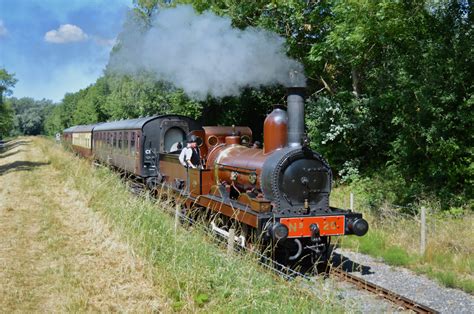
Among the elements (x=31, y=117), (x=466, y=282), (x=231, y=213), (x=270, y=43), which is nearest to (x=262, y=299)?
(x=231, y=213)

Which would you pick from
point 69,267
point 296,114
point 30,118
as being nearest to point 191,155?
point 296,114

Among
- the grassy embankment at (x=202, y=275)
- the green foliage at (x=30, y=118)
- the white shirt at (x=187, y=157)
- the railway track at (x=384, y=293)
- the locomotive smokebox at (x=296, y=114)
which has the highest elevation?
the green foliage at (x=30, y=118)

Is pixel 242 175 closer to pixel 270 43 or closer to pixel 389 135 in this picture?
pixel 270 43

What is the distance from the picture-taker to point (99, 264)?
20.9 ft

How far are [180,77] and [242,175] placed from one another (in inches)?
302

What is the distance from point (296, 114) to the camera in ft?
25.3

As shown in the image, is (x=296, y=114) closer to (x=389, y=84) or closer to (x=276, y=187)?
(x=276, y=187)

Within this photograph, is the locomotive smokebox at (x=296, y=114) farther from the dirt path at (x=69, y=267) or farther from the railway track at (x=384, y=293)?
the dirt path at (x=69, y=267)

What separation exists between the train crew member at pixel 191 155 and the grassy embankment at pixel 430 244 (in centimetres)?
347

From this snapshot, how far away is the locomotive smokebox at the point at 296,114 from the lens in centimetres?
770

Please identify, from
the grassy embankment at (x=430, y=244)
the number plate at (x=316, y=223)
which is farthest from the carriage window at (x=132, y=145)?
the number plate at (x=316, y=223)

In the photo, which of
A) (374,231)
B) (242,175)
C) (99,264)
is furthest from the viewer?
(374,231)

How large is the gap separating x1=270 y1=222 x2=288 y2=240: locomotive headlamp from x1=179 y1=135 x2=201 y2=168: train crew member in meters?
3.68

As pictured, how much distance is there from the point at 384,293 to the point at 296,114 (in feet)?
9.91
